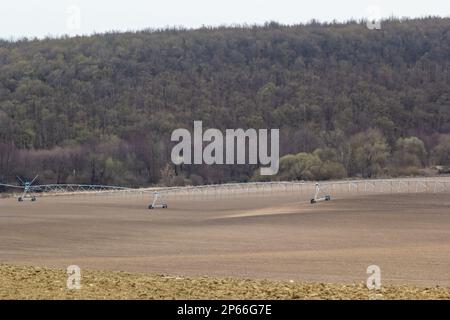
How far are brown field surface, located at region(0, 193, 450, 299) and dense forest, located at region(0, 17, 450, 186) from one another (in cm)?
4042

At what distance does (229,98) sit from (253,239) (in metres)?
106

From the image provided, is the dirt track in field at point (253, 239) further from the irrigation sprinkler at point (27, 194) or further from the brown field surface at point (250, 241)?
the irrigation sprinkler at point (27, 194)

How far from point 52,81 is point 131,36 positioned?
34.7 metres

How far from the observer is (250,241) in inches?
1303

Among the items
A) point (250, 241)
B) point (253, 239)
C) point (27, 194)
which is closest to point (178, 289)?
point (250, 241)

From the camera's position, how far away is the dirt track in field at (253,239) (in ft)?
77.2

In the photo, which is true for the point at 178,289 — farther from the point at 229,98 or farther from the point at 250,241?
the point at 229,98

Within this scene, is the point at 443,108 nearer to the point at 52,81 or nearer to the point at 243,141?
the point at 243,141

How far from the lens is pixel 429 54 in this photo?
483 feet

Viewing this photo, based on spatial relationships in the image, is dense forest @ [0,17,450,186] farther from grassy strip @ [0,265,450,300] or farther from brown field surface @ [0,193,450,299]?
grassy strip @ [0,265,450,300]

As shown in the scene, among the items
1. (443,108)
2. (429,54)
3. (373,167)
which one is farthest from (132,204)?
(429,54)

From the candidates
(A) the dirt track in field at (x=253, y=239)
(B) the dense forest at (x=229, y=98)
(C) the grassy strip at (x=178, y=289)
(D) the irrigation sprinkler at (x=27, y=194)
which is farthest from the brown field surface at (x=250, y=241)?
(B) the dense forest at (x=229, y=98)

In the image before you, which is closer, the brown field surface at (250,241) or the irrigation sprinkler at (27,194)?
the brown field surface at (250,241)

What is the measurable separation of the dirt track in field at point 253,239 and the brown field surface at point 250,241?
0.03 m
